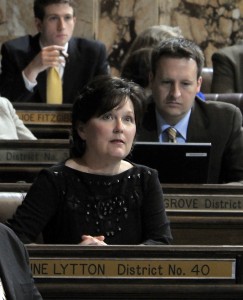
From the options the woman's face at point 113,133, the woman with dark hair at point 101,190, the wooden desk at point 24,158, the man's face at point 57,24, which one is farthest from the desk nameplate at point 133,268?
the man's face at point 57,24

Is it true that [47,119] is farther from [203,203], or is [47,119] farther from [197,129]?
[203,203]

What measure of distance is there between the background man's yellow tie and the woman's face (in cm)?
273

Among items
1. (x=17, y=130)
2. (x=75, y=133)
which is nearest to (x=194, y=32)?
(x=17, y=130)

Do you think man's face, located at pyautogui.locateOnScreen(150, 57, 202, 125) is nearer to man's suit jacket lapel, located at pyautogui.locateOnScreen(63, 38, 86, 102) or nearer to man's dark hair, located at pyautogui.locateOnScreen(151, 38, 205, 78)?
man's dark hair, located at pyautogui.locateOnScreen(151, 38, 205, 78)

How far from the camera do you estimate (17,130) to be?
18.5 feet

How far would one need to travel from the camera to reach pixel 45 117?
586cm

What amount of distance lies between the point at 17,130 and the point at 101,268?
2.08 meters

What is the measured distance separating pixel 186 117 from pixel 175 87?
15cm

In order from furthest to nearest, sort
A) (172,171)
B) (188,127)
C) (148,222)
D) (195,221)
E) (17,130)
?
(17,130) < (188,127) < (172,171) < (195,221) < (148,222)

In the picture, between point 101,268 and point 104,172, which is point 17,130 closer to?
point 104,172

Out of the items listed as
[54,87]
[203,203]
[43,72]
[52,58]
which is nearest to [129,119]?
[203,203]

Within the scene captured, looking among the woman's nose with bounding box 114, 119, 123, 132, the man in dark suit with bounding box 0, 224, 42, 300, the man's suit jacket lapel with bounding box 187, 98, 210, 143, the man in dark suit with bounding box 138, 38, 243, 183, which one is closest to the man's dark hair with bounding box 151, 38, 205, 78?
the man in dark suit with bounding box 138, 38, 243, 183

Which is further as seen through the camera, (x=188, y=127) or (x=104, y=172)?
(x=188, y=127)

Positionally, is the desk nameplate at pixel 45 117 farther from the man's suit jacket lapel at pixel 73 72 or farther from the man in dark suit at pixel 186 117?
the man's suit jacket lapel at pixel 73 72
